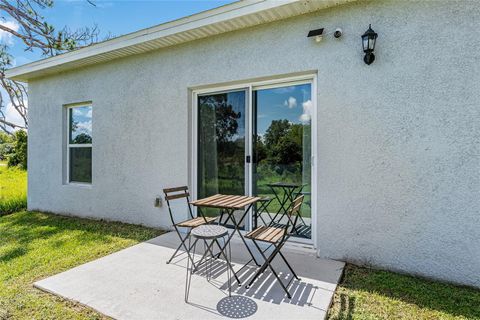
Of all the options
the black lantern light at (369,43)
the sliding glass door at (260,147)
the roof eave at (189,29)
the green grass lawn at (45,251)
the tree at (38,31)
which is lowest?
the green grass lawn at (45,251)

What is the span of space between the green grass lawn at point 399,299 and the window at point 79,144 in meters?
5.94

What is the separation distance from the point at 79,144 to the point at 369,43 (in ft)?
21.3

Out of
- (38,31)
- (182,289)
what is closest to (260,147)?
(182,289)

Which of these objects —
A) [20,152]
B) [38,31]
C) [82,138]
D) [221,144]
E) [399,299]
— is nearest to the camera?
[399,299]

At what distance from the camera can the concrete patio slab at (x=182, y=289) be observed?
252 centimetres

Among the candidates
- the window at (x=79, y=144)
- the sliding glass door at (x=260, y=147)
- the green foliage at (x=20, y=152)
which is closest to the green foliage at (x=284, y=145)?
the sliding glass door at (x=260, y=147)

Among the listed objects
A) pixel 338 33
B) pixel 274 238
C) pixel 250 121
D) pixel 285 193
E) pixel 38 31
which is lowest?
pixel 274 238

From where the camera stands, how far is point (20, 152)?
Result: 1366cm

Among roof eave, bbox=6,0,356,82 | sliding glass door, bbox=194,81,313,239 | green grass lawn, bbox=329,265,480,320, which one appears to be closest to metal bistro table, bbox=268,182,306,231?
sliding glass door, bbox=194,81,313,239

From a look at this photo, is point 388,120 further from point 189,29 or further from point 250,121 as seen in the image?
point 189,29

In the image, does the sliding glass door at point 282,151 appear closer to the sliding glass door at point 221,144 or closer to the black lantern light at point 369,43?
the sliding glass door at point 221,144

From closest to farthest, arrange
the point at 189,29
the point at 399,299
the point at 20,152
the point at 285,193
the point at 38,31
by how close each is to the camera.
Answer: the point at 399,299, the point at 285,193, the point at 189,29, the point at 38,31, the point at 20,152

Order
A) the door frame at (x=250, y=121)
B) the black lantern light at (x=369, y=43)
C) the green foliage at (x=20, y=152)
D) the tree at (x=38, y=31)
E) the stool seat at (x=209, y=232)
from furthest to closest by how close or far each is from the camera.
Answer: the green foliage at (x=20, y=152)
the tree at (x=38, y=31)
the door frame at (x=250, y=121)
the black lantern light at (x=369, y=43)
the stool seat at (x=209, y=232)

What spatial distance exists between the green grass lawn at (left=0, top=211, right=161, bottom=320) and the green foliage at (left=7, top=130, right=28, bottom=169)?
8177 millimetres
